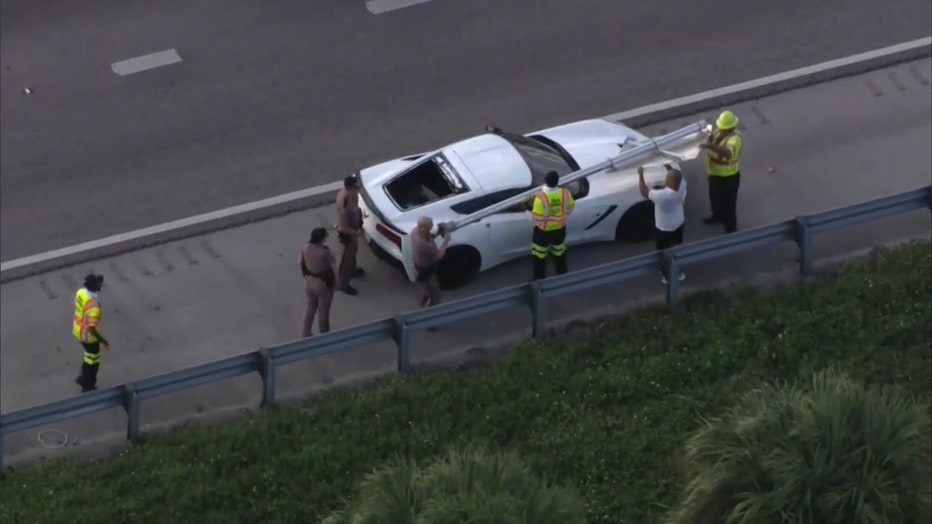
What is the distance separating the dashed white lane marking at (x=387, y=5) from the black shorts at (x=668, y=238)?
5626 mm

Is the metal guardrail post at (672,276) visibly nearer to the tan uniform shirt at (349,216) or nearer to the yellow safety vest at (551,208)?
the yellow safety vest at (551,208)

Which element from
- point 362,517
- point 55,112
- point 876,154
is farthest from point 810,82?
point 362,517

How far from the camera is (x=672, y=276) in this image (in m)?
13.8

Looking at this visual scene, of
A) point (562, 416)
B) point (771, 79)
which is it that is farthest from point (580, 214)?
point (771, 79)

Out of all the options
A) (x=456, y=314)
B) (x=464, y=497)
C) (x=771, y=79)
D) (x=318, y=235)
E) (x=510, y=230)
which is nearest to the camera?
(x=464, y=497)

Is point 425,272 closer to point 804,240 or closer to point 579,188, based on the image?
point 579,188

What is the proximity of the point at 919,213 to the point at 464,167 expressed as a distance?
14.4 ft

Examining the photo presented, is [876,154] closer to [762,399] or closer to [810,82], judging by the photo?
[810,82]

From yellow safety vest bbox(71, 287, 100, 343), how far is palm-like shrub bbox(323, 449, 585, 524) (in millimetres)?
5344

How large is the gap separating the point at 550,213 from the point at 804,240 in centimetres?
227

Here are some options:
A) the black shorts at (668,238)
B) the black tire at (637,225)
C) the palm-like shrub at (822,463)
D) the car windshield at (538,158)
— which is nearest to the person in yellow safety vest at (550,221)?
the car windshield at (538,158)

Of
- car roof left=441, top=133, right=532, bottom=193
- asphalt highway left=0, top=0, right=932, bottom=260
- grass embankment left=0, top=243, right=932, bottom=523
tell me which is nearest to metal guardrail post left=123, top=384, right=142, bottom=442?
grass embankment left=0, top=243, right=932, bottom=523

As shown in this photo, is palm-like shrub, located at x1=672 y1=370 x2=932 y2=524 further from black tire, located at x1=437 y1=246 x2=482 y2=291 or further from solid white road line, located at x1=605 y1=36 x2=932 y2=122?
solid white road line, located at x1=605 y1=36 x2=932 y2=122

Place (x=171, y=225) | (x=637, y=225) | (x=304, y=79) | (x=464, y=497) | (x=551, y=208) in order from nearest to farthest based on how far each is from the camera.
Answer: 1. (x=464, y=497)
2. (x=551, y=208)
3. (x=637, y=225)
4. (x=171, y=225)
5. (x=304, y=79)
